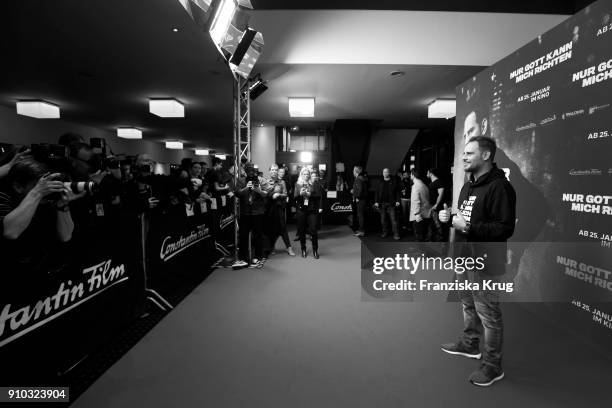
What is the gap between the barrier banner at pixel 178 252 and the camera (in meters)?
3.05

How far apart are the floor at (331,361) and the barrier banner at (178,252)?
32cm

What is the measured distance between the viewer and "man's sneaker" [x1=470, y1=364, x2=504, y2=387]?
1.97 metres

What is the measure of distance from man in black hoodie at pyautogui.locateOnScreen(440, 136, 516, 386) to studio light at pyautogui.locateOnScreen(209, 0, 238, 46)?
2.58 m

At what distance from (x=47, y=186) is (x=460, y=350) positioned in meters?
3.09

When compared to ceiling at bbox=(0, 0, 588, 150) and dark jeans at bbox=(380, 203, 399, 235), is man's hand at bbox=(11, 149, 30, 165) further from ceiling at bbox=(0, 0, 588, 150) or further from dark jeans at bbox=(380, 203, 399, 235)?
dark jeans at bbox=(380, 203, 399, 235)

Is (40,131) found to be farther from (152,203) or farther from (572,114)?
(572,114)

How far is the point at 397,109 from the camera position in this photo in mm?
8141

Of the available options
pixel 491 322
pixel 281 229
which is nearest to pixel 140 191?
pixel 281 229

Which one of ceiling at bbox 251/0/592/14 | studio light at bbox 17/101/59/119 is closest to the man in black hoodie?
ceiling at bbox 251/0/592/14

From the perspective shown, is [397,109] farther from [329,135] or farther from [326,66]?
[326,66]

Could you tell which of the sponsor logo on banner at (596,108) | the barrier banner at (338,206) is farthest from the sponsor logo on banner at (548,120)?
the barrier banner at (338,206)

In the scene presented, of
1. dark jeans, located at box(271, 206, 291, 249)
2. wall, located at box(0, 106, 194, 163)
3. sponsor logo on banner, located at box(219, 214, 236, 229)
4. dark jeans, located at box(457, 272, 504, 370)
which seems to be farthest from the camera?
wall, located at box(0, 106, 194, 163)

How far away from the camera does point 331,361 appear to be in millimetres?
2250

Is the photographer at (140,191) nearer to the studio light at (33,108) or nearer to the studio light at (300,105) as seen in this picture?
the studio light at (300,105)
